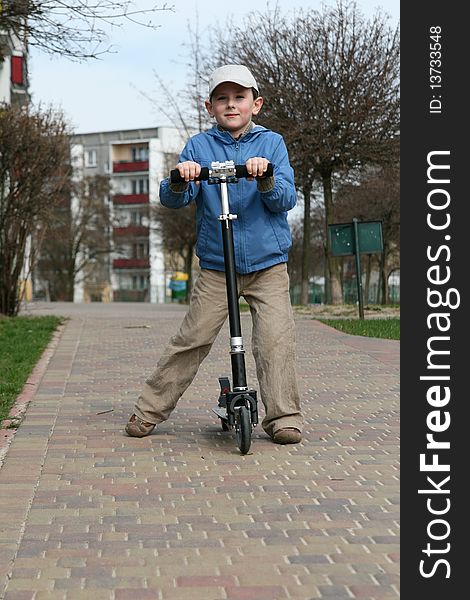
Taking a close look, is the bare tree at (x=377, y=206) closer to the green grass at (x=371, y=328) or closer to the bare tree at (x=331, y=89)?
the bare tree at (x=331, y=89)

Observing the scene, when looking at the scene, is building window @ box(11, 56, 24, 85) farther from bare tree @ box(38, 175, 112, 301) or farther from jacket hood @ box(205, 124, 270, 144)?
jacket hood @ box(205, 124, 270, 144)

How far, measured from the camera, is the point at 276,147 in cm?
632

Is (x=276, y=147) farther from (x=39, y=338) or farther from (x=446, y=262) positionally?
(x=39, y=338)

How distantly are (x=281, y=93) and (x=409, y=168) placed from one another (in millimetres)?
20856

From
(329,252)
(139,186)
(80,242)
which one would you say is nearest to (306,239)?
(329,252)

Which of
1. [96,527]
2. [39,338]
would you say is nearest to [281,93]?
[39,338]

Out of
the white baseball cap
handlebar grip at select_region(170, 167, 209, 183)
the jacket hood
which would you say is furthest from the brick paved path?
the white baseball cap

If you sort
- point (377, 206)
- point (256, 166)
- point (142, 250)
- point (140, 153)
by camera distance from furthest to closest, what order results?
point (140, 153), point (142, 250), point (377, 206), point (256, 166)

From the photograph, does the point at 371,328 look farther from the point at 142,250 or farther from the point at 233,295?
the point at 142,250

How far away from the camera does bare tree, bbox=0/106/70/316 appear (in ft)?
62.1

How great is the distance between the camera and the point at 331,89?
87.0 ft

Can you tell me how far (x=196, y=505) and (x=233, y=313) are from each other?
4.63 ft

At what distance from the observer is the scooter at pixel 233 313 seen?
594cm

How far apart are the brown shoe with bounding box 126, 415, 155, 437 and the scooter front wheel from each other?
0.82 meters
